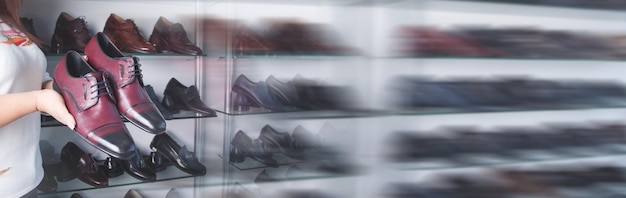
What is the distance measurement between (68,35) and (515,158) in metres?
1.54

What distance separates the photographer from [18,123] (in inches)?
36.7

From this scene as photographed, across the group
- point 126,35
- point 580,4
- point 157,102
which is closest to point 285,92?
point 157,102

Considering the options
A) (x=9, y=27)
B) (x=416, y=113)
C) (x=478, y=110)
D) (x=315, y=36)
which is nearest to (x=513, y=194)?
(x=478, y=110)

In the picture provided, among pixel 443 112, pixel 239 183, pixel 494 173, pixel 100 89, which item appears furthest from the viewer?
pixel 239 183

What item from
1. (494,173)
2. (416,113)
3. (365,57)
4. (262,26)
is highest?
(262,26)

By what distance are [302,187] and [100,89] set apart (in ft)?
3.11

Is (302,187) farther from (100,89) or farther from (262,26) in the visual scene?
(100,89)

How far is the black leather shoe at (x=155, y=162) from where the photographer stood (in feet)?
5.56

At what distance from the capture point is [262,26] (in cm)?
168

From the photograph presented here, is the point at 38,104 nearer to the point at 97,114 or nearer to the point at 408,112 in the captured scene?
the point at 97,114

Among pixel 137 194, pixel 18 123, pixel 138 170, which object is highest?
pixel 18 123

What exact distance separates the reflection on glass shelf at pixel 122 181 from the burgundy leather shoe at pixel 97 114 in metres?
0.95

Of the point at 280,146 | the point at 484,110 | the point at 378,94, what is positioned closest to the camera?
the point at 378,94

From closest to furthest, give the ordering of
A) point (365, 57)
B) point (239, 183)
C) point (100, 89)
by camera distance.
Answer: point (100, 89) → point (365, 57) → point (239, 183)
